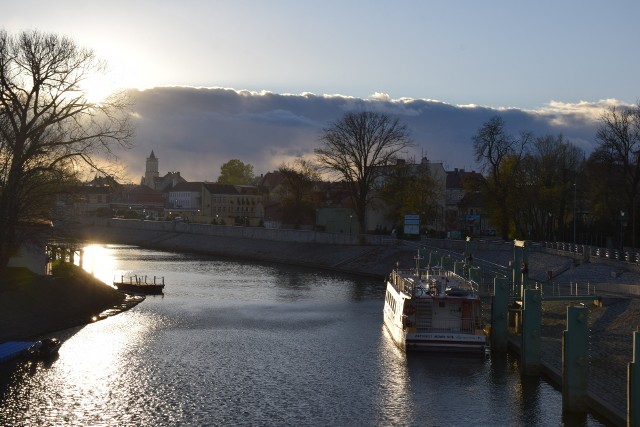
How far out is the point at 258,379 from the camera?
134ft

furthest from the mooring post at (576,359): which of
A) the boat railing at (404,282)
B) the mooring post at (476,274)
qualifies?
the mooring post at (476,274)

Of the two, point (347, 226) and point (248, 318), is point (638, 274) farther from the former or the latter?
point (347, 226)

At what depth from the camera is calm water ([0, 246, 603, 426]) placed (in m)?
34.4

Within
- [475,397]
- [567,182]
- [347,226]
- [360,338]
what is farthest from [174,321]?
[347,226]

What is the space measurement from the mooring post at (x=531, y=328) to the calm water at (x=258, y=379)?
1.07 m

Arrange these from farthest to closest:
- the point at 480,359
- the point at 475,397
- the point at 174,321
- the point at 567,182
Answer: the point at 567,182, the point at 174,321, the point at 480,359, the point at 475,397

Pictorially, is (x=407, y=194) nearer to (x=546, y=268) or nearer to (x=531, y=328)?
(x=546, y=268)

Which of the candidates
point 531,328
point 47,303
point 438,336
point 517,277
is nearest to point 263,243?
point 517,277

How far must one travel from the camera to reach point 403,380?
41.2 meters

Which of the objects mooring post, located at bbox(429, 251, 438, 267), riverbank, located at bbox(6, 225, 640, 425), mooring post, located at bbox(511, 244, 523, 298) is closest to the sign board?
riverbank, located at bbox(6, 225, 640, 425)

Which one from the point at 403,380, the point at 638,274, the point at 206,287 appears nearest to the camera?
the point at 403,380

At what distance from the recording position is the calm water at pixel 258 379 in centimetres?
3441

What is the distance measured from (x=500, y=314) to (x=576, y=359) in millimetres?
15695

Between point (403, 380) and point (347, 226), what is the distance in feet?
341
